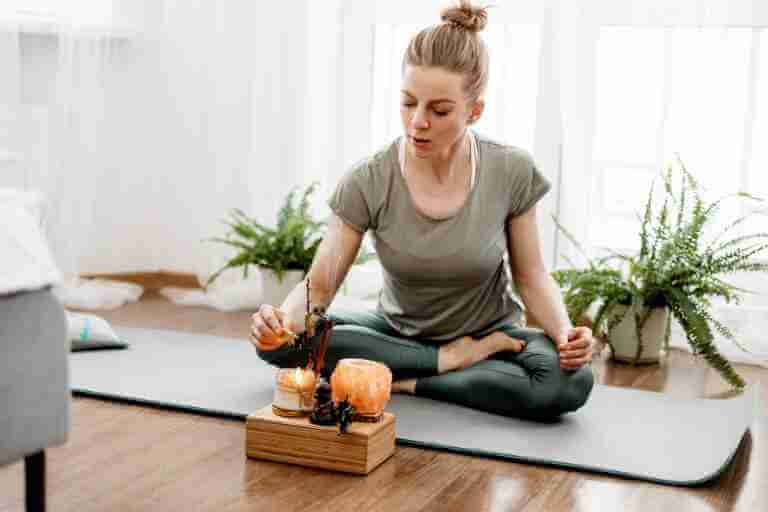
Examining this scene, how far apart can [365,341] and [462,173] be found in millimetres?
417

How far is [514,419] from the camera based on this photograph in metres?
2.46

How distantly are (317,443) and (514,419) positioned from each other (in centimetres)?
55

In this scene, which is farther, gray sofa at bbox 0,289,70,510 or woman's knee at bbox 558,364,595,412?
woman's knee at bbox 558,364,595,412

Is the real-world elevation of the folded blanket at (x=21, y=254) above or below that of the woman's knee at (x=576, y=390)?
above

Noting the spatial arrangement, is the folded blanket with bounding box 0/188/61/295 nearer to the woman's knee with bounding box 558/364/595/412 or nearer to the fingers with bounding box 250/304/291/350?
the fingers with bounding box 250/304/291/350

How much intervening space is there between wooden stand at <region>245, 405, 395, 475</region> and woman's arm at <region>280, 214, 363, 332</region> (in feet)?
0.75

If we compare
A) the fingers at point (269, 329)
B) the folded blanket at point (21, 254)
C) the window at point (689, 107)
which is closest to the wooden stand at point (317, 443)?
the fingers at point (269, 329)

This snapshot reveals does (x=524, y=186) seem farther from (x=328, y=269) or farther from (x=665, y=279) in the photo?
(x=665, y=279)

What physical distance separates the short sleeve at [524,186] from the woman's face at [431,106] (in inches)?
8.5

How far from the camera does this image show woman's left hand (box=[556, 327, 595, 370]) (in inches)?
92.8

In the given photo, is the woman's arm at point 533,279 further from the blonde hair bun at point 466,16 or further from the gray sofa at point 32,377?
the gray sofa at point 32,377

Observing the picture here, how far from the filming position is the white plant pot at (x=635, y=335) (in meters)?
3.17

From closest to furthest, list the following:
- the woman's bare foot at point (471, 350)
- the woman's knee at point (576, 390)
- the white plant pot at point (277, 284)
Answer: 1. the woman's knee at point (576, 390)
2. the woman's bare foot at point (471, 350)
3. the white plant pot at point (277, 284)

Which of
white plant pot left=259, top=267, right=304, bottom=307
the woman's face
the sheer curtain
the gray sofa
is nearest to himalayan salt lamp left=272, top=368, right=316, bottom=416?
the woman's face
